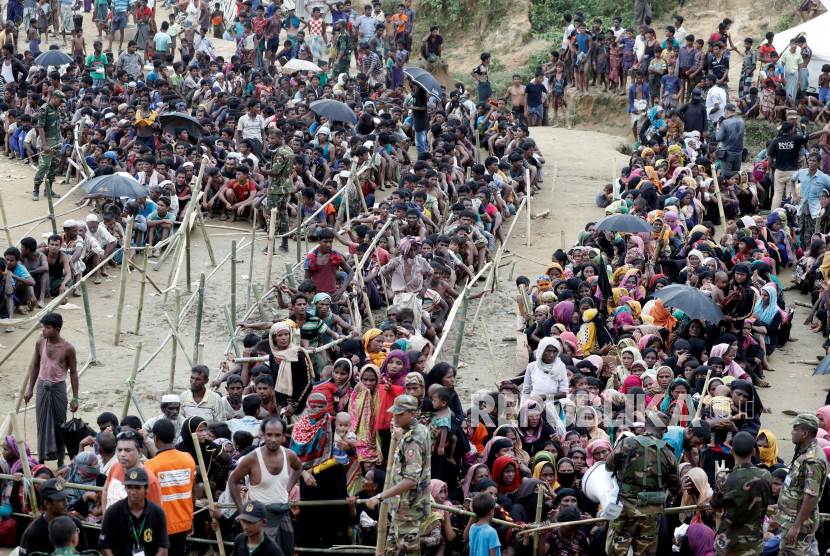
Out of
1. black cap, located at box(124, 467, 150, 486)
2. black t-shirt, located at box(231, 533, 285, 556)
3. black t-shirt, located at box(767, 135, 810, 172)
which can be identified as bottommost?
black t-shirt, located at box(231, 533, 285, 556)

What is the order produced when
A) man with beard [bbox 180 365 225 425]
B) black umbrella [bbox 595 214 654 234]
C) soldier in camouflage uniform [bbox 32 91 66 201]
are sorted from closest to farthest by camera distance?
1. man with beard [bbox 180 365 225 425]
2. black umbrella [bbox 595 214 654 234]
3. soldier in camouflage uniform [bbox 32 91 66 201]

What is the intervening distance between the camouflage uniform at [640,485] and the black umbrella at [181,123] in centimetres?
1040

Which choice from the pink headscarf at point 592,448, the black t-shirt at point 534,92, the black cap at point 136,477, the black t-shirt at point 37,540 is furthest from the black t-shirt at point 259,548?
the black t-shirt at point 534,92

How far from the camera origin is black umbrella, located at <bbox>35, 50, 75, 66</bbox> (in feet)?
67.1

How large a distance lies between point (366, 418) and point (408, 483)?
1400mm

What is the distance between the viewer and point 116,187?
12.2m

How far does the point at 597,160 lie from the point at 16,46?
14169 millimetres

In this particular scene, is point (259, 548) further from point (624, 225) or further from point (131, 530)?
point (624, 225)

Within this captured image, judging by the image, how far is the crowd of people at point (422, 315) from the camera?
6441mm

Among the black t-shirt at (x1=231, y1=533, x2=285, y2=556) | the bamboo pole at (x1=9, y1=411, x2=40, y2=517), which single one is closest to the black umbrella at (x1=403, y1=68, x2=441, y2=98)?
the bamboo pole at (x1=9, y1=411, x2=40, y2=517)

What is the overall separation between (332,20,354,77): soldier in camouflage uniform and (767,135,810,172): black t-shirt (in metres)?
10.4

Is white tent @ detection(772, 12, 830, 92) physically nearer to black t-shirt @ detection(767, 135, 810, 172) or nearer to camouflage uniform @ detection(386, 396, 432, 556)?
black t-shirt @ detection(767, 135, 810, 172)

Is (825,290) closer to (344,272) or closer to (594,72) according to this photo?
(344,272)

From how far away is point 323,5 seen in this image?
84.5ft
